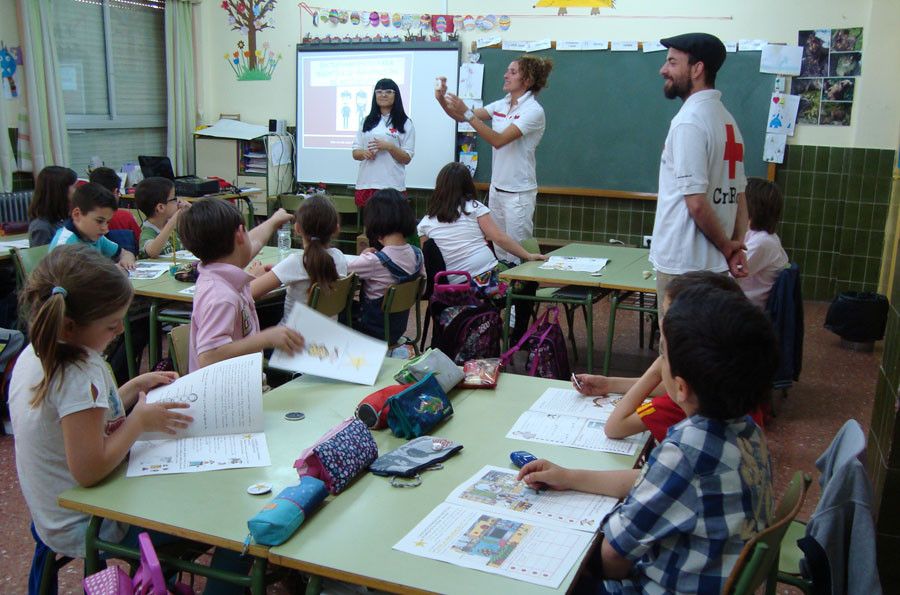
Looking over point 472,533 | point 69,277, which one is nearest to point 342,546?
point 472,533

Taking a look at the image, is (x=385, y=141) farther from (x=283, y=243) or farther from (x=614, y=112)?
(x=614, y=112)

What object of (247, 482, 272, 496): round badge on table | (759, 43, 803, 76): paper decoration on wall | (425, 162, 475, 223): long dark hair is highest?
(759, 43, 803, 76): paper decoration on wall

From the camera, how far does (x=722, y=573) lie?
1396mm

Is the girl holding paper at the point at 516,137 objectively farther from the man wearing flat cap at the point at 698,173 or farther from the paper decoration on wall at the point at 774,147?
the paper decoration on wall at the point at 774,147

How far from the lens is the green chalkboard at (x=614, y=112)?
627cm

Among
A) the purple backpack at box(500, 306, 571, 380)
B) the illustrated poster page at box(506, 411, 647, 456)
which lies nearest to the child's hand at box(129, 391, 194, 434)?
the illustrated poster page at box(506, 411, 647, 456)

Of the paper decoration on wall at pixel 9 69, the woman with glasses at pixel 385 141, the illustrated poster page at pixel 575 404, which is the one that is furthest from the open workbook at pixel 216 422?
the paper decoration on wall at pixel 9 69

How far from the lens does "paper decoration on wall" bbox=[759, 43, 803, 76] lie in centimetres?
612

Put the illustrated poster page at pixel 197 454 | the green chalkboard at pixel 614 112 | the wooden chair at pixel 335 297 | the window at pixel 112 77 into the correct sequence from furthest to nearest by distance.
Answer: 1. the window at pixel 112 77
2. the green chalkboard at pixel 614 112
3. the wooden chair at pixel 335 297
4. the illustrated poster page at pixel 197 454

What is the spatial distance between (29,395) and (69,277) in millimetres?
264

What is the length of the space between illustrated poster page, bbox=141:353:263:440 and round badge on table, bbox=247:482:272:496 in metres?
0.29

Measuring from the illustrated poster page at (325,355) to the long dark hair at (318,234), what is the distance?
113 centimetres

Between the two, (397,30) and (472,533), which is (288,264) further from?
(397,30)

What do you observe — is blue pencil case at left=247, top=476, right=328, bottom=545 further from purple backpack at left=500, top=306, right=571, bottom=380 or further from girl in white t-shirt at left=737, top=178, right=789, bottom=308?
girl in white t-shirt at left=737, top=178, right=789, bottom=308
